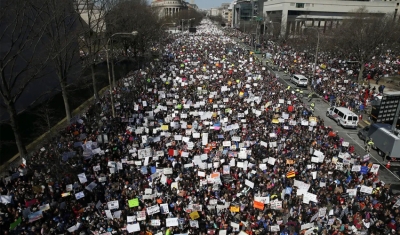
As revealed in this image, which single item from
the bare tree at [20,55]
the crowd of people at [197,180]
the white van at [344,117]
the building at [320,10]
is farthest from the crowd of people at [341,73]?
the building at [320,10]

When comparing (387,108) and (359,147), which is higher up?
(387,108)

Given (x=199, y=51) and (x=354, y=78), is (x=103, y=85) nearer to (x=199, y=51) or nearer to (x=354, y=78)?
(x=199, y=51)

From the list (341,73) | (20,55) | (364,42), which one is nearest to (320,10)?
(341,73)

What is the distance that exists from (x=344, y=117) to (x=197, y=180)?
14468mm

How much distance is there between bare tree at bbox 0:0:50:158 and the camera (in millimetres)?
15938

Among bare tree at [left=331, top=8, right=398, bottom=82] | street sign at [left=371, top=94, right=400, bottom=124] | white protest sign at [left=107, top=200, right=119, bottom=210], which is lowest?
white protest sign at [left=107, top=200, right=119, bottom=210]

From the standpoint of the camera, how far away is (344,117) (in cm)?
2336

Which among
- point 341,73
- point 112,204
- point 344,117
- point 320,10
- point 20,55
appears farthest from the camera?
point 320,10

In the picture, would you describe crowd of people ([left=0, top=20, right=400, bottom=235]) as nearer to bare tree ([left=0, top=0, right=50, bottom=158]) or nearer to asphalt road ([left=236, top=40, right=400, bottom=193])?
asphalt road ([left=236, top=40, right=400, bottom=193])

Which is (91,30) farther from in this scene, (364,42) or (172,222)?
(364,42)

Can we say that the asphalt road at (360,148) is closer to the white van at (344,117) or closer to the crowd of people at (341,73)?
the white van at (344,117)

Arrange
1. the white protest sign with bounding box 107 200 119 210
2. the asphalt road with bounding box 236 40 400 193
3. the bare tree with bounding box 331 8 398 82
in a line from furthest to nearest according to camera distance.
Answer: the bare tree with bounding box 331 8 398 82 < the asphalt road with bounding box 236 40 400 193 < the white protest sign with bounding box 107 200 119 210

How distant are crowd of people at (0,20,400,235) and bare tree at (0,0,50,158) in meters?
3.28


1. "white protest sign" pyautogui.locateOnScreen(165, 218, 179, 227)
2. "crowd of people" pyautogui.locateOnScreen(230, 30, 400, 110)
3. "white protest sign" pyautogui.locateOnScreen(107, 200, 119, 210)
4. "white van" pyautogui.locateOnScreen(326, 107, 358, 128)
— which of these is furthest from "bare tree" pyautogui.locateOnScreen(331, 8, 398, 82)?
"white protest sign" pyautogui.locateOnScreen(107, 200, 119, 210)
